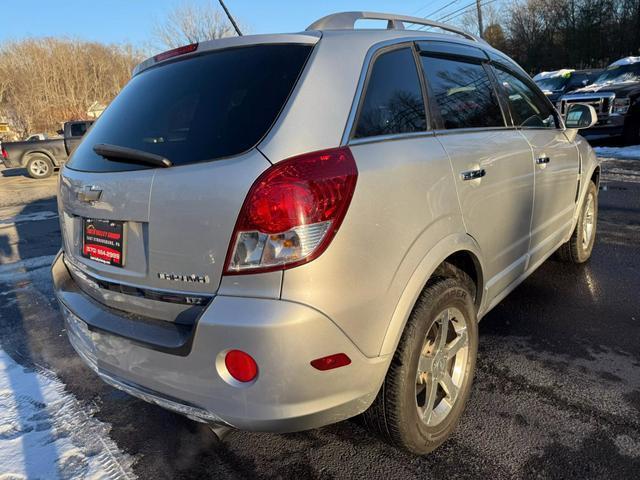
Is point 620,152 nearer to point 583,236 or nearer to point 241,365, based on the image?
point 583,236

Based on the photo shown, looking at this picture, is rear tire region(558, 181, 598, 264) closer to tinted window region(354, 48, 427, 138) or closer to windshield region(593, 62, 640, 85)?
tinted window region(354, 48, 427, 138)

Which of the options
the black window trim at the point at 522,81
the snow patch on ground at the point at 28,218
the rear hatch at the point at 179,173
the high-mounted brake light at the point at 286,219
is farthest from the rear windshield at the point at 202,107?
the snow patch on ground at the point at 28,218

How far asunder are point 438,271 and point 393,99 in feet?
2.56

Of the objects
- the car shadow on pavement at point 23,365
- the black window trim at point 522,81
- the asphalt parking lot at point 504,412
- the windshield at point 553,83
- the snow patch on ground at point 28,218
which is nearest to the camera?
the asphalt parking lot at point 504,412

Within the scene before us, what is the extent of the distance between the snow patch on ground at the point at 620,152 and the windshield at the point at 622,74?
111 inches

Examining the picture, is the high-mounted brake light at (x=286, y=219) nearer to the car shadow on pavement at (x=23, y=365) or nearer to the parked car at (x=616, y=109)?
the car shadow on pavement at (x=23, y=365)

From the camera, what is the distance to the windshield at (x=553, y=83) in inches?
763

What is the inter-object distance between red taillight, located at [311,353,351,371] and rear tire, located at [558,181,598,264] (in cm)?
327

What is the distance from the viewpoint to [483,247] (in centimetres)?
237

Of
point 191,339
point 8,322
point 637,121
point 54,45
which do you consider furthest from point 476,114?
point 54,45

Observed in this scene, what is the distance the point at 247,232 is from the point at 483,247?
1.35 meters

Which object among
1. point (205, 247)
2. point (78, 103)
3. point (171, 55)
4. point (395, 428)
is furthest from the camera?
point (78, 103)

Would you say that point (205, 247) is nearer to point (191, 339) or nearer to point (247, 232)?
point (247, 232)

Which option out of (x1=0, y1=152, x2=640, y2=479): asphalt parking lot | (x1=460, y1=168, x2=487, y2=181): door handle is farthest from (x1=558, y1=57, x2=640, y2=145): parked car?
(x1=460, y1=168, x2=487, y2=181): door handle
